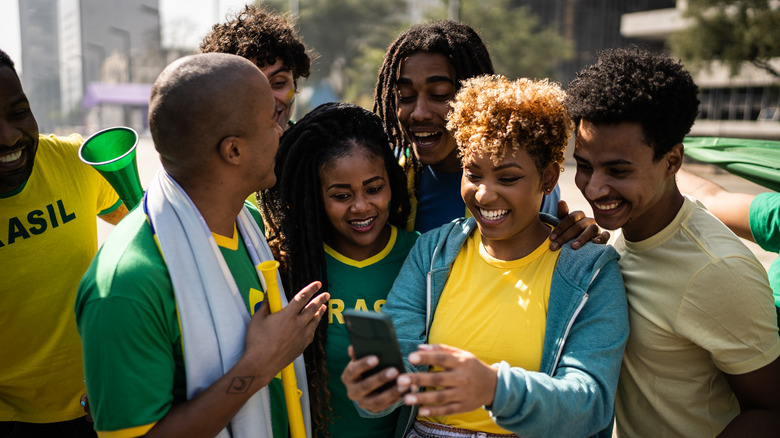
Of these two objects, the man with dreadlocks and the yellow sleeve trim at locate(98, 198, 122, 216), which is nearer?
the man with dreadlocks

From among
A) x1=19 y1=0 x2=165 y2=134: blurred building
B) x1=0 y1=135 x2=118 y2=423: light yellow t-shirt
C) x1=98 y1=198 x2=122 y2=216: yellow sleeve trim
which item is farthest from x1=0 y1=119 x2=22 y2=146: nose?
x1=19 y1=0 x2=165 y2=134: blurred building

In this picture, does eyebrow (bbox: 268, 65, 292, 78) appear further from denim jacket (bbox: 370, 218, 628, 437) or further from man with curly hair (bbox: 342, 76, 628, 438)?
denim jacket (bbox: 370, 218, 628, 437)

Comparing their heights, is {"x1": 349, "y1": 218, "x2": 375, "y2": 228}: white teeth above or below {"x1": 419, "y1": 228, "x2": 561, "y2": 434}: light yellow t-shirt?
above

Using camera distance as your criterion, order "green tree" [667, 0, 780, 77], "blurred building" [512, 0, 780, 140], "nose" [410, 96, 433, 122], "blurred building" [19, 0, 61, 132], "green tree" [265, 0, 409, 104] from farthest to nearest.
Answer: "green tree" [265, 0, 409, 104], "blurred building" [512, 0, 780, 140], "blurred building" [19, 0, 61, 132], "green tree" [667, 0, 780, 77], "nose" [410, 96, 433, 122]

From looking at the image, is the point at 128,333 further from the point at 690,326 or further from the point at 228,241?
the point at 690,326

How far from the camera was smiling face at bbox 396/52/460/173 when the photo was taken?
3.15 meters

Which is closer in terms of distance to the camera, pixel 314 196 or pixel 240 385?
pixel 240 385

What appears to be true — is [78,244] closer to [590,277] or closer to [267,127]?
[267,127]

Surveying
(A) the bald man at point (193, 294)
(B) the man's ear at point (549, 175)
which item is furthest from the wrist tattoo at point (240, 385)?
(B) the man's ear at point (549, 175)

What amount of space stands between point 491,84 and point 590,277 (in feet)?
2.84

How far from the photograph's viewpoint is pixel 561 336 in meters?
2.13

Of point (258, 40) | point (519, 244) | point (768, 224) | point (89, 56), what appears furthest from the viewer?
point (89, 56)

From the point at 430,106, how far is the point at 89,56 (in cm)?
4952

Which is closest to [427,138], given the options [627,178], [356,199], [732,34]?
[356,199]
